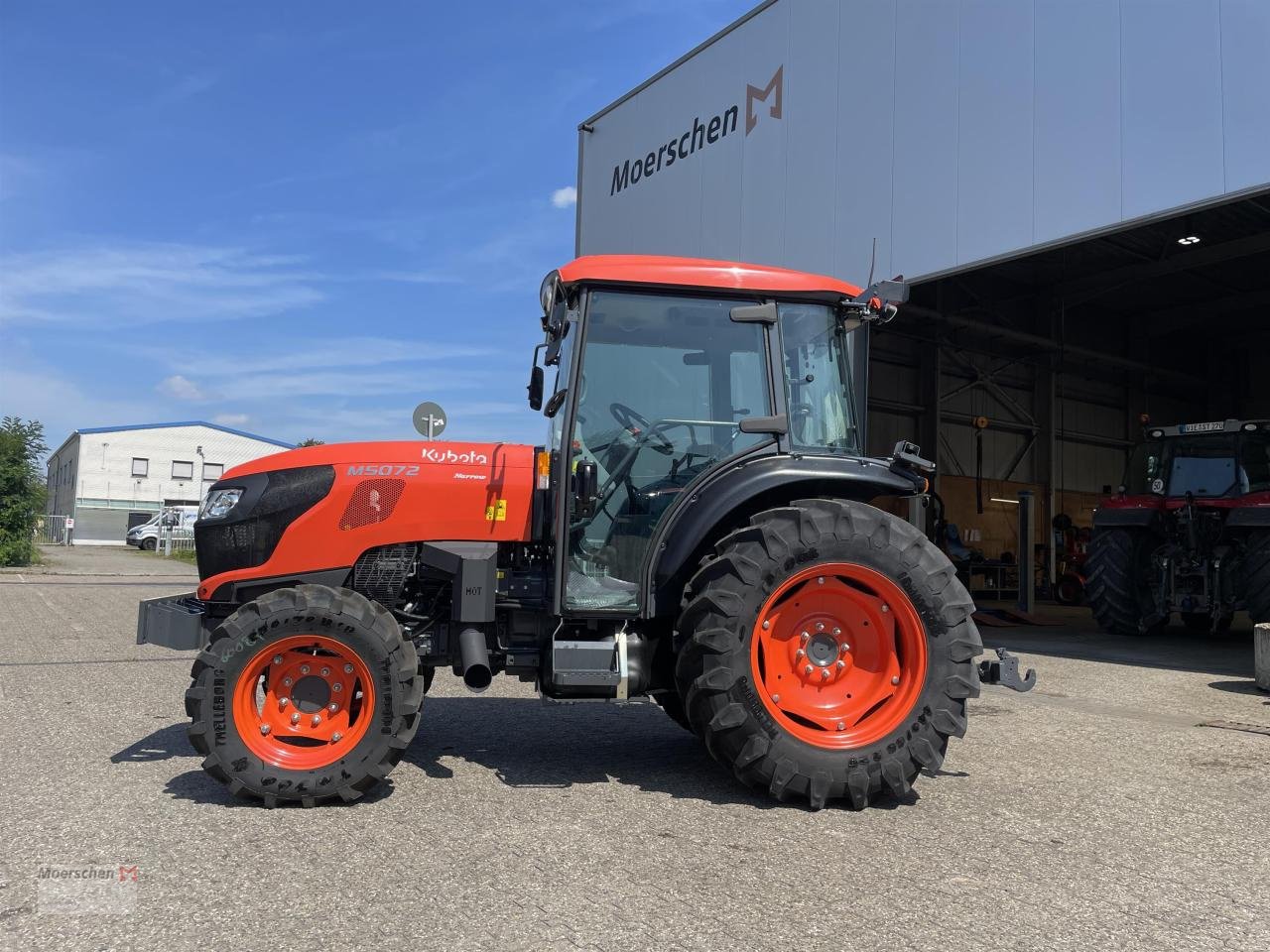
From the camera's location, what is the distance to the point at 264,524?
425 centimetres

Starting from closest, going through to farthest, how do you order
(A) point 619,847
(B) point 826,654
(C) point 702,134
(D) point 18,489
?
1. (A) point 619,847
2. (B) point 826,654
3. (C) point 702,134
4. (D) point 18,489

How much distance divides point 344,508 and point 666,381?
1561 mm

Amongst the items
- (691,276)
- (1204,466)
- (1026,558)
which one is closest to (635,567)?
(691,276)

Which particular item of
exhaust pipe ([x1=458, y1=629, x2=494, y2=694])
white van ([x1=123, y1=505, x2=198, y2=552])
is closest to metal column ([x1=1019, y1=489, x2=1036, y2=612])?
exhaust pipe ([x1=458, y1=629, x2=494, y2=694])

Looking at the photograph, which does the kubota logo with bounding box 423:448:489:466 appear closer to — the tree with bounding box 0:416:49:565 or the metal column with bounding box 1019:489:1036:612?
the metal column with bounding box 1019:489:1036:612

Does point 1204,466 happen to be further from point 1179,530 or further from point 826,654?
point 826,654

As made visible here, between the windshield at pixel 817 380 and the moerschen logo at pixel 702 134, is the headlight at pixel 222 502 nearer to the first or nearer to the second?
the windshield at pixel 817 380

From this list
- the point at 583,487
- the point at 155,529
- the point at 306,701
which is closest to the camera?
the point at 306,701

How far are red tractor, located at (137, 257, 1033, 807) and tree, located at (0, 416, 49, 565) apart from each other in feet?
68.6

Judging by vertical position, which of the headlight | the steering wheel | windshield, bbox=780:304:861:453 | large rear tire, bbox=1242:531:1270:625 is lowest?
large rear tire, bbox=1242:531:1270:625

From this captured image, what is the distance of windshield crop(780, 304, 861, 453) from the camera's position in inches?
175

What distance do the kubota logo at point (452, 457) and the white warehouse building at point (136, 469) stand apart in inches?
1825

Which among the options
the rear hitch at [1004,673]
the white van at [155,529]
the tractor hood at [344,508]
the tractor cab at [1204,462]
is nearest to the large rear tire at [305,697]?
the tractor hood at [344,508]

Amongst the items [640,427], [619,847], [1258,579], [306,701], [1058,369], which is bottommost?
[619,847]
